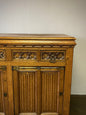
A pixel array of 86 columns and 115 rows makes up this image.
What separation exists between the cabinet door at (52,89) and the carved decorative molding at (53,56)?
0.31 ft

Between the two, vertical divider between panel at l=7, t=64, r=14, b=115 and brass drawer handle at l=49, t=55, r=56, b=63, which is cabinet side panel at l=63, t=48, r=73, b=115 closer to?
brass drawer handle at l=49, t=55, r=56, b=63

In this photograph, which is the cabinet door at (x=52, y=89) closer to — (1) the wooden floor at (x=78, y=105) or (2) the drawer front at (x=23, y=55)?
(2) the drawer front at (x=23, y=55)

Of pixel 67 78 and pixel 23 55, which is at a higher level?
pixel 23 55

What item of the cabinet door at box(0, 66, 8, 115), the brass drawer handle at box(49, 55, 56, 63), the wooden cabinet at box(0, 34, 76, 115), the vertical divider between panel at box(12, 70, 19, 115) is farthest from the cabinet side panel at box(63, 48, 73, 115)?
the cabinet door at box(0, 66, 8, 115)

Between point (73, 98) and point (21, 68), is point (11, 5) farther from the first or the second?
point (73, 98)

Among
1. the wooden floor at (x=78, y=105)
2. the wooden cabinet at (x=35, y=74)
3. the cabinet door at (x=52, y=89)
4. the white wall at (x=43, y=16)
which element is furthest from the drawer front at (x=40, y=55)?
the wooden floor at (x=78, y=105)

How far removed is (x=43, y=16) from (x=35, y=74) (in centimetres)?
90

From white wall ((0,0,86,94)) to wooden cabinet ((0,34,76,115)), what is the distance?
0.55m

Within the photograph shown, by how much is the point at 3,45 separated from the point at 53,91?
0.70 metres

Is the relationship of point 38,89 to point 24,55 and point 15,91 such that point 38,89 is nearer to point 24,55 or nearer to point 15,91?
point 15,91

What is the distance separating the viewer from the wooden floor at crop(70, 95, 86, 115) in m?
1.76

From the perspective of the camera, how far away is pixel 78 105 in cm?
191

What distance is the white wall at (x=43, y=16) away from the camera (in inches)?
72.1

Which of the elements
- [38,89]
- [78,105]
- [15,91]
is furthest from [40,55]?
[78,105]
